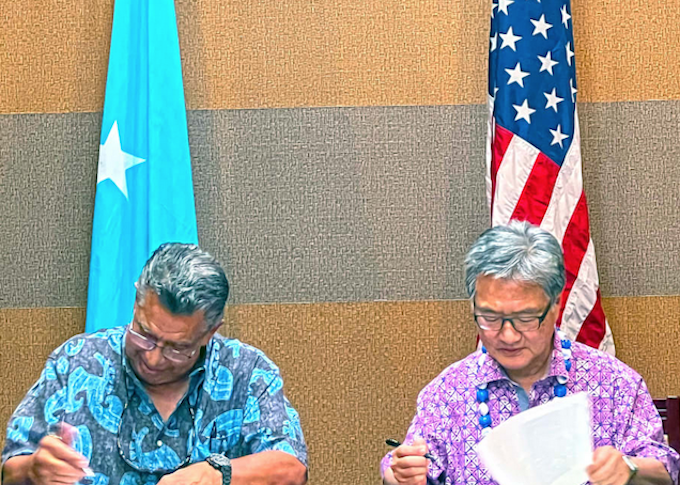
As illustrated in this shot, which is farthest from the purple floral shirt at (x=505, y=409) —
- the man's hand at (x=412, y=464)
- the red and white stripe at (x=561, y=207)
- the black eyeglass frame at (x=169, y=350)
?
the red and white stripe at (x=561, y=207)

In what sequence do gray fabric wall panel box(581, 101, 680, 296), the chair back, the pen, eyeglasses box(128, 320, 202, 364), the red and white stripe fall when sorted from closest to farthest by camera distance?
1. the pen
2. eyeglasses box(128, 320, 202, 364)
3. the chair back
4. the red and white stripe
5. gray fabric wall panel box(581, 101, 680, 296)

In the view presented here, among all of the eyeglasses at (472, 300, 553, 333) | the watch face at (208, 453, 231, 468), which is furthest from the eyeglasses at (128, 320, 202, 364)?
the eyeglasses at (472, 300, 553, 333)

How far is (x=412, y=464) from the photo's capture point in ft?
7.25

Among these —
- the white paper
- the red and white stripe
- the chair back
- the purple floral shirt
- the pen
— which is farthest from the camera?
the red and white stripe

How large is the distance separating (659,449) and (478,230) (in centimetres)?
139

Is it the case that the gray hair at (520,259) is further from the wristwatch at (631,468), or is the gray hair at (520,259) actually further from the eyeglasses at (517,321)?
the wristwatch at (631,468)

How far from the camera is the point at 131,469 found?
2270mm

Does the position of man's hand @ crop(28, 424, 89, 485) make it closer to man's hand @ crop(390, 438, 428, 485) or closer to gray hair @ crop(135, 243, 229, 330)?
gray hair @ crop(135, 243, 229, 330)

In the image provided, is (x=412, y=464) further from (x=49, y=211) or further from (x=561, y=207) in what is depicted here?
(x=49, y=211)

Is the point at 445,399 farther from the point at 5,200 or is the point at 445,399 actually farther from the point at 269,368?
the point at 5,200

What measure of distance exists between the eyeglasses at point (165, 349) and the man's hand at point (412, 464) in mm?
549

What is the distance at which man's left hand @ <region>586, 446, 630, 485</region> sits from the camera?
213 centimetres

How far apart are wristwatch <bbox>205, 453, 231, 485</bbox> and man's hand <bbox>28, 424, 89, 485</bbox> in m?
0.28

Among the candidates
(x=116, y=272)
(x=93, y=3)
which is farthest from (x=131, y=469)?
(x=93, y=3)
